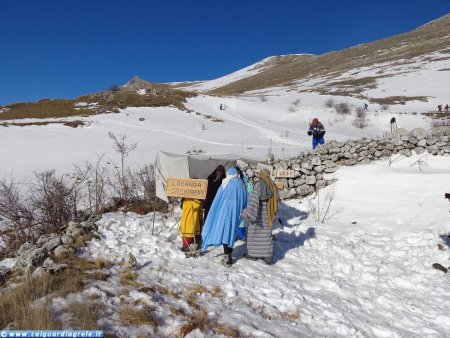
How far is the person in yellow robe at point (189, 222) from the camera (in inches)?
245

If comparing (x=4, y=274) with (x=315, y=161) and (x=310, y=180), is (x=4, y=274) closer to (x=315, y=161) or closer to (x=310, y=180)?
(x=310, y=180)

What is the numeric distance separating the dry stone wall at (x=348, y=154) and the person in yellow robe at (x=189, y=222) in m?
4.24

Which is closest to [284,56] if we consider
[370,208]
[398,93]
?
[398,93]

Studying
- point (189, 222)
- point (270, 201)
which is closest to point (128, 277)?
point (189, 222)

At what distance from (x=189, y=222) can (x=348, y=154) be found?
21.7ft

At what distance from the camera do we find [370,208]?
898cm

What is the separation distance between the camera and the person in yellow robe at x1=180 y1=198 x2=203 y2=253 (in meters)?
Result: 6.22

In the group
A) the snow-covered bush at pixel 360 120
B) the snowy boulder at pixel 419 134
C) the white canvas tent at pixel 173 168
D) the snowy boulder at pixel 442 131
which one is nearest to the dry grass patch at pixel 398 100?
the snow-covered bush at pixel 360 120

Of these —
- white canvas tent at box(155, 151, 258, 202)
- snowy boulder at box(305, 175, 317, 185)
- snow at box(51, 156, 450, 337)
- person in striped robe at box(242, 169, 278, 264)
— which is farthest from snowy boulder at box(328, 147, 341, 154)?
person in striped robe at box(242, 169, 278, 264)

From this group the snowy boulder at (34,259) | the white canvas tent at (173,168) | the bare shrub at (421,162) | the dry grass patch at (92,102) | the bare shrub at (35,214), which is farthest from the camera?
the dry grass patch at (92,102)

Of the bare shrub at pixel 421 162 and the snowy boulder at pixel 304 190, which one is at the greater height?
the bare shrub at pixel 421 162

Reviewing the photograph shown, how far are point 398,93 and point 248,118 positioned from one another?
83.7ft

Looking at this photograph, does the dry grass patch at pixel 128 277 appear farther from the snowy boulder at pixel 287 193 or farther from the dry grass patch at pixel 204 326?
the snowy boulder at pixel 287 193

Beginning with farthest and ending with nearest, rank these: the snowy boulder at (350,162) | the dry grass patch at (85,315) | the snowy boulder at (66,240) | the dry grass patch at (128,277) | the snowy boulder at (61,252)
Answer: the snowy boulder at (350,162) < the snowy boulder at (66,240) < the snowy boulder at (61,252) < the dry grass patch at (128,277) < the dry grass patch at (85,315)
